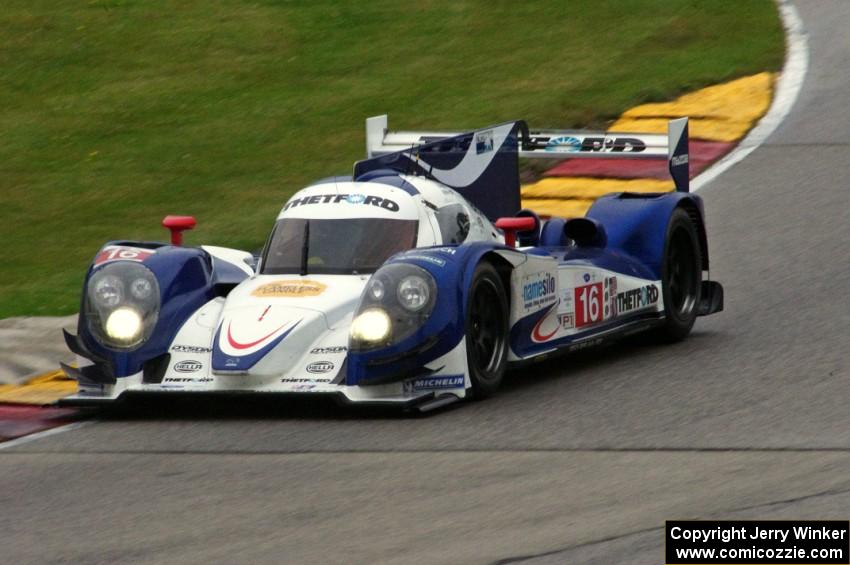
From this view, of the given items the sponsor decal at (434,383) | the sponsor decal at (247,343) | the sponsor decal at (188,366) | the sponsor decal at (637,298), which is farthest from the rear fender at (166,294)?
the sponsor decal at (637,298)

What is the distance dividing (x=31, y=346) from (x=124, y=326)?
2.02m

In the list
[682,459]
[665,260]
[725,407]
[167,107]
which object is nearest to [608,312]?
[665,260]

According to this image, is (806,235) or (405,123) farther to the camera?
(405,123)

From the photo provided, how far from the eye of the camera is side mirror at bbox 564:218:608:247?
32.7 ft

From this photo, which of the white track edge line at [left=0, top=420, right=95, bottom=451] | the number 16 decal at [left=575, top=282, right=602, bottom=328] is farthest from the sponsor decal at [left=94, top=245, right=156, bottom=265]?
the number 16 decal at [left=575, top=282, right=602, bottom=328]

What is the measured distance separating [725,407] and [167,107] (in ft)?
39.9

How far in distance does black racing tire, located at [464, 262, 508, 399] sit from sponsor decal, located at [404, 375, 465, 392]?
108 mm

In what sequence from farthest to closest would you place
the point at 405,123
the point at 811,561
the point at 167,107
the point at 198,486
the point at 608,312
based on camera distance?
the point at 167,107 → the point at 405,123 → the point at 608,312 → the point at 198,486 → the point at 811,561

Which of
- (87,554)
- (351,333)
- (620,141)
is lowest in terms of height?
(87,554)

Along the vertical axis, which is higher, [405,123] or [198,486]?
[405,123]

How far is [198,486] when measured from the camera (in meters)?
7.07

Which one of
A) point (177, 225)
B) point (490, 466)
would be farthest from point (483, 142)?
point (490, 466)

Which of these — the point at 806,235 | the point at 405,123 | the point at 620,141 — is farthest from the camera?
the point at 405,123

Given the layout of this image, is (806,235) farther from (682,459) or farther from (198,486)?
(198,486)
